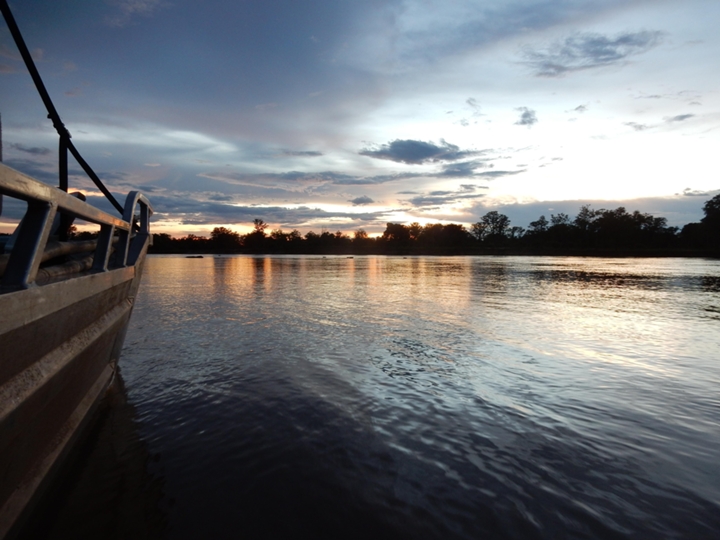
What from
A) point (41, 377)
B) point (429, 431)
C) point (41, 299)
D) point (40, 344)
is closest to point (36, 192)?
point (41, 299)

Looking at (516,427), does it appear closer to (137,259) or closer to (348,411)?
(348,411)

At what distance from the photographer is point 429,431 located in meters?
4.05

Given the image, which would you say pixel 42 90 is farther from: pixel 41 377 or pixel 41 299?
pixel 41 377

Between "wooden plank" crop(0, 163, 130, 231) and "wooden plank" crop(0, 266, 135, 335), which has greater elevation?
"wooden plank" crop(0, 163, 130, 231)

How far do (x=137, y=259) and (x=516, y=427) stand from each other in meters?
5.00

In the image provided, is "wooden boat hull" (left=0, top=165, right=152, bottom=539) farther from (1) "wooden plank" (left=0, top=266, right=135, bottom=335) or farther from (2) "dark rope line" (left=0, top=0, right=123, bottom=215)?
(2) "dark rope line" (left=0, top=0, right=123, bottom=215)

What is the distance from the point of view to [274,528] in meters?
2.66

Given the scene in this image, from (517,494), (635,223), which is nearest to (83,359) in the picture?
(517,494)

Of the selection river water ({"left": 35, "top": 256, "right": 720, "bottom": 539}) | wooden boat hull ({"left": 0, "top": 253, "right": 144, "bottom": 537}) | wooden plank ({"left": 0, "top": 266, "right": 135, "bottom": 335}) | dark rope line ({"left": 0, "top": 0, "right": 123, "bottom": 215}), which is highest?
dark rope line ({"left": 0, "top": 0, "right": 123, "bottom": 215})

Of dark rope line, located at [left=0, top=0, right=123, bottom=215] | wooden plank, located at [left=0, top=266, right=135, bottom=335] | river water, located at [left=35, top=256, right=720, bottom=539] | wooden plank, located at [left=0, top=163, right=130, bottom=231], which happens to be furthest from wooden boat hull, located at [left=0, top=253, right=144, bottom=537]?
dark rope line, located at [left=0, top=0, right=123, bottom=215]

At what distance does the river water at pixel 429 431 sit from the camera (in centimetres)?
280

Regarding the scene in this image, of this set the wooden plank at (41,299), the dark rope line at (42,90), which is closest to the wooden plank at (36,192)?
the wooden plank at (41,299)

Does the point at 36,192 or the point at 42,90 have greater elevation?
the point at 42,90

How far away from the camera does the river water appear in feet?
9.20
